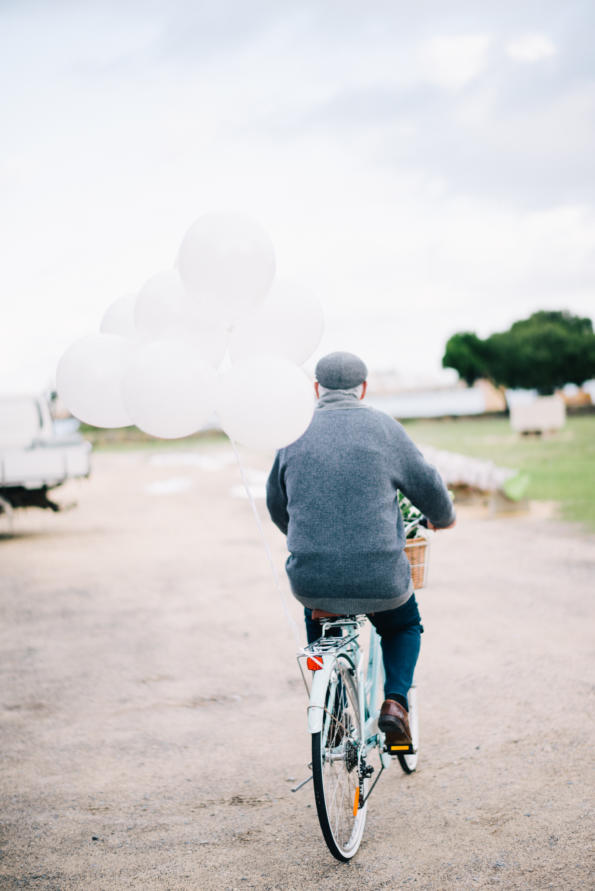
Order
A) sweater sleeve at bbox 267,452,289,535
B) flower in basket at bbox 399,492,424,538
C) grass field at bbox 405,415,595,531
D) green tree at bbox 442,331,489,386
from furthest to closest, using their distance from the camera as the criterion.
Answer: green tree at bbox 442,331,489,386, grass field at bbox 405,415,595,531, flower in basket at bbox 399,492,424,538, sweater sleeve at bbox 267,452,289,535

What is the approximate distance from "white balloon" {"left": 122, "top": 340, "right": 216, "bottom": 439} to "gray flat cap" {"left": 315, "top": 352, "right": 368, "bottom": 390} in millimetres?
463

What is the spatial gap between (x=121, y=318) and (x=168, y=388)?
89 centimetres

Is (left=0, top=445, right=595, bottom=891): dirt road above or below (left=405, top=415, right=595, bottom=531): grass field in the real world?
above

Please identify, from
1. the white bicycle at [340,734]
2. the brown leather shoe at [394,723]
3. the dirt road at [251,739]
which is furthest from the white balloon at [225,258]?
the dirt road at [251,739]

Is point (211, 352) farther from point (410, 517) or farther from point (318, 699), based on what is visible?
point (318, 699)

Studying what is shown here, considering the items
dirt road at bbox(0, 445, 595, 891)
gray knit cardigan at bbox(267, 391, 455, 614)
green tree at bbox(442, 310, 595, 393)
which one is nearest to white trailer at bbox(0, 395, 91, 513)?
dirt road at bbox(0, 445, 595, 891)

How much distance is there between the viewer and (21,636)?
6824 millimetres

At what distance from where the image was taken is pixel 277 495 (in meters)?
3.52

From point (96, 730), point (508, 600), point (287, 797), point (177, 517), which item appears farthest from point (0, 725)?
point (177, 517)

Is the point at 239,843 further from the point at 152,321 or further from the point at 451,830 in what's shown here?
the point at 152,321

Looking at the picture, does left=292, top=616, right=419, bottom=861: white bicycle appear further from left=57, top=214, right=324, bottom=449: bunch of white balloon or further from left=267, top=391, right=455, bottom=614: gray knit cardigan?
left=57, top=214, right=324, bottom=449: bunch of white balloon

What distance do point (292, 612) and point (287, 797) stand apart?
3.54 m

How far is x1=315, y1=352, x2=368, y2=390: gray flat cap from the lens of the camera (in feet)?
10.9

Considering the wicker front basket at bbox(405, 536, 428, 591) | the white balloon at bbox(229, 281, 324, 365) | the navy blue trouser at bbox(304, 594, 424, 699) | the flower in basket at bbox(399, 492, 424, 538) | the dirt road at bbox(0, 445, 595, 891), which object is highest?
the white balloon at bbox(229, 281, 324, 365)
